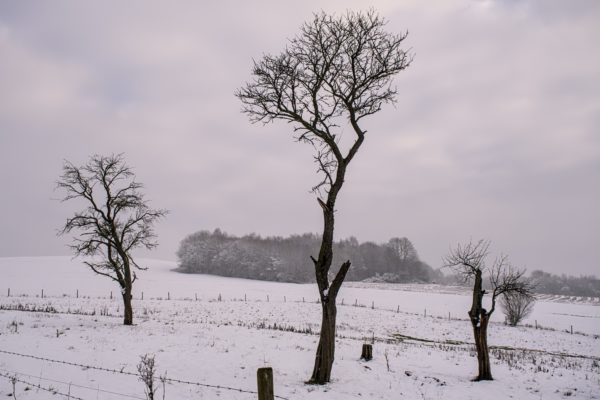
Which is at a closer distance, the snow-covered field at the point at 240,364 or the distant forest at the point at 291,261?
the snow-covered field at the point at 240,364

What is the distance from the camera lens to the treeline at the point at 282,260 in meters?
106

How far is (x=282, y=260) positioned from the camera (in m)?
107

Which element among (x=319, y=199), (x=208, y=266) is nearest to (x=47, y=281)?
(x=208, y=266)

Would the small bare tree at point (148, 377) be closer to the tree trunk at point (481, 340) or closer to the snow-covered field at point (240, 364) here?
the snow-covered field at point (240, 364)

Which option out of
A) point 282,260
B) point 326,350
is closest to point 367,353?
point 326,350

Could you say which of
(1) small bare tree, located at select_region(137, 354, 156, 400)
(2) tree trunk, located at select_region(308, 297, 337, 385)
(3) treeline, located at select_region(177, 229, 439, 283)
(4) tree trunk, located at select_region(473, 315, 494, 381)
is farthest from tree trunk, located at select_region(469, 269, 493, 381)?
(3) treeline, located at select_region(177, 229, 439, 283)

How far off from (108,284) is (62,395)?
6204 cm

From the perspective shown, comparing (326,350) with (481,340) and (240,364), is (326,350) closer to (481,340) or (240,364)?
(240,364)

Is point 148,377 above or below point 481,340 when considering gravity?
above

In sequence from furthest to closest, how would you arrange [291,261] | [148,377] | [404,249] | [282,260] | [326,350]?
[404,249] → [291,261] → [282,260] → [326,350] → [148,377]

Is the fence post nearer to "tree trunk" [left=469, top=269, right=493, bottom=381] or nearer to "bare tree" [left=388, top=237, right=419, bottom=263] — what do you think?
"tree trunk" [left=469, top=269, right=493, bottom=381]

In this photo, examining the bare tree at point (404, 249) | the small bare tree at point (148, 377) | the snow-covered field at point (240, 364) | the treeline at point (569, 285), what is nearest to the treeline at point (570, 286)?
the treeline at point (569, 285)

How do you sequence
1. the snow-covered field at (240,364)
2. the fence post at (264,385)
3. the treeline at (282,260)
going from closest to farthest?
1. the fence post at (264,385)
2. the snow-covered field at (240,364)
3. the treeline at (282,260)

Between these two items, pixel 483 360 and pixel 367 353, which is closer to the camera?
pixel 483 360
